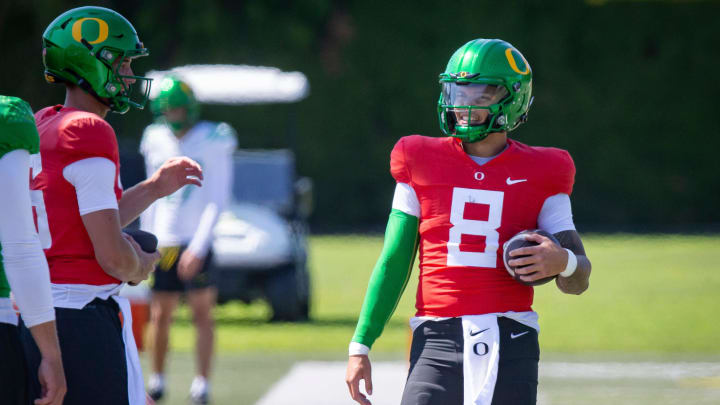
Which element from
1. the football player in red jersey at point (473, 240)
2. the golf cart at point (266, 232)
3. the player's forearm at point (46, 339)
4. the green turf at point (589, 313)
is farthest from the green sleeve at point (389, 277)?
the golf cart at point (266, 232)

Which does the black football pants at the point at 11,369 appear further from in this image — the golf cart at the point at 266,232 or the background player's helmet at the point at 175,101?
the golf cart at the point at 266,232

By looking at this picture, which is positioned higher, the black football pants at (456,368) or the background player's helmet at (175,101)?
the background player's helmet at (175,101)

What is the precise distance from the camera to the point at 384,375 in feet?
29.9

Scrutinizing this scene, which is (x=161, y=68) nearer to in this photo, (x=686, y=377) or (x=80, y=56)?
(x=686, y=377)

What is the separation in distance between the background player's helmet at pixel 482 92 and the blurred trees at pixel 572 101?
21.6 meters

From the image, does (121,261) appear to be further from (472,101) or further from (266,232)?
(266,232)

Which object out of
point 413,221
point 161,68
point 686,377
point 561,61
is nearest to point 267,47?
point 161,68

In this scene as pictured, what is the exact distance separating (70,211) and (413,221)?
1161mm

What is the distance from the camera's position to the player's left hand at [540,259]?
3.86 meters

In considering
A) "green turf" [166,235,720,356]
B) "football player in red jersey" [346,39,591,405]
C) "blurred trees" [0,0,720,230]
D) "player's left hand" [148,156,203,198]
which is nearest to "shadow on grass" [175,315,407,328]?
"green turf" [166,235,720,356]

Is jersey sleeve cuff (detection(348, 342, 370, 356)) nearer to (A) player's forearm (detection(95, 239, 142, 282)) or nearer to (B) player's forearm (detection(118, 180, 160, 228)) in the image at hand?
(A) player's forearm (detection(95, 239, 142, 282))

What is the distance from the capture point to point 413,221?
418 centimetres

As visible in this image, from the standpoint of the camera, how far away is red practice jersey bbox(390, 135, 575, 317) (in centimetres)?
404

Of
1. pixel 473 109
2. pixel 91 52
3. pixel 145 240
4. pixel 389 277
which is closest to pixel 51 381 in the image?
pixel 145 240
